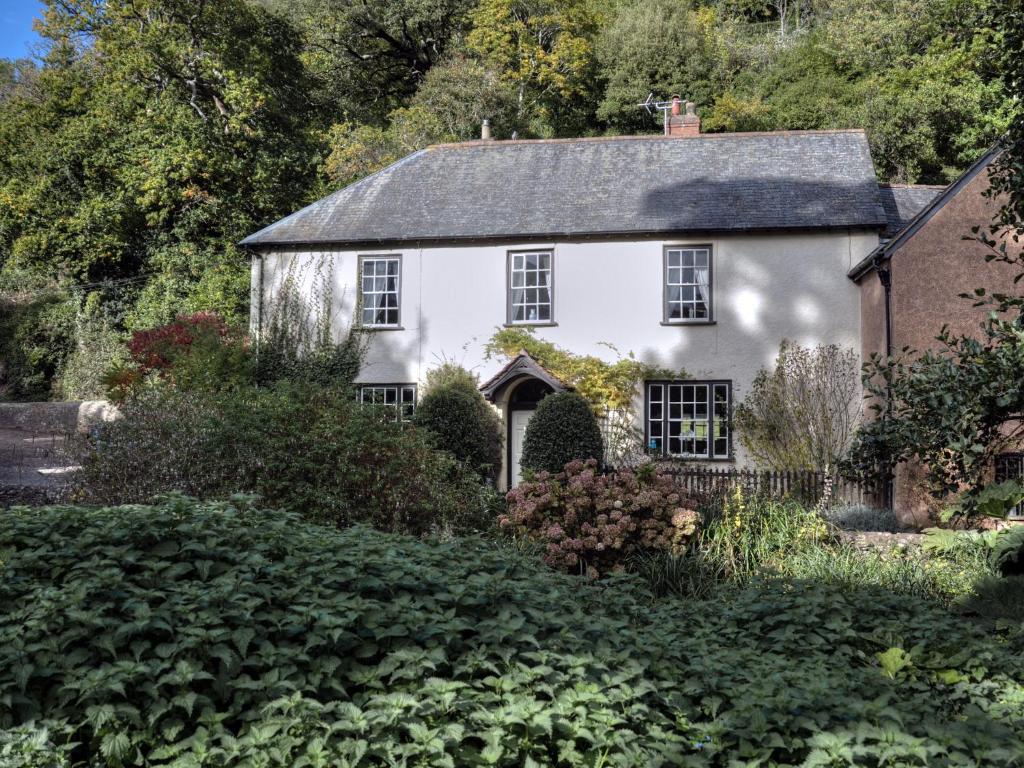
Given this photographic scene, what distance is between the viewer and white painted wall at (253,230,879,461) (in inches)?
741

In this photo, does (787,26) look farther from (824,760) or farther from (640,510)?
(824,760)

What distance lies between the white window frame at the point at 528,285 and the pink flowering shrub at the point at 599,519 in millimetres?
10128

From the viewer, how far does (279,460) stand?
10.1m

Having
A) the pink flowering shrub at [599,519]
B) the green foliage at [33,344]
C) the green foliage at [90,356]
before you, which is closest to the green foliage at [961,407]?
the pink flowering shrub at [599,519]

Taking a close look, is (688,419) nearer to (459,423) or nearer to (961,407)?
(459,423)

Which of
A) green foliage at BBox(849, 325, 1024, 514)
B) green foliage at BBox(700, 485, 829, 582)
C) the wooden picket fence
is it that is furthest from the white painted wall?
green foliage at BBox(849, 325, 1024, 514)

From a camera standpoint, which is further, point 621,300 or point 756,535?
point 621,300

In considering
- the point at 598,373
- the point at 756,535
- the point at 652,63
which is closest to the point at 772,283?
the point at 598,373

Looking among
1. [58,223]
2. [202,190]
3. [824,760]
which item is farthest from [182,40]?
[824,760]

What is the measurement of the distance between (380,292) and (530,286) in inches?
131

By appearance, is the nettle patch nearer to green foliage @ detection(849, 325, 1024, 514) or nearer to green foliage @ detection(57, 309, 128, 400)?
green foliage @ detection(849, 325, 1024, 514)

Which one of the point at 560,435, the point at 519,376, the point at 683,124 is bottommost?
the point at 560,435

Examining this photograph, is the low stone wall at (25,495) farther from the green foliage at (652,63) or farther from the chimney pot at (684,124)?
the green foliage at (652,63)

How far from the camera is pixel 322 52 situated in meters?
34.9
